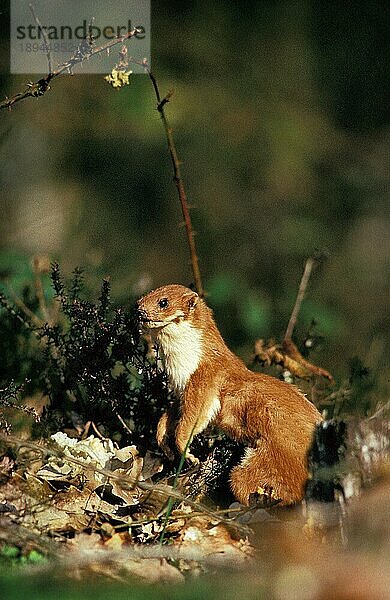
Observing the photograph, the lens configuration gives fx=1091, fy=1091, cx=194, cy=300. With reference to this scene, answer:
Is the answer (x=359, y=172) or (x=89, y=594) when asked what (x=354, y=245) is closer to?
(x=359, y=172)

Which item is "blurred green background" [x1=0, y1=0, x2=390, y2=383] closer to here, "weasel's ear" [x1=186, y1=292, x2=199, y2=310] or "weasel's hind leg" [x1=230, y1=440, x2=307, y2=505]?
"weasel's ear" [x1=186, y1=292, x2=199, y2=310]

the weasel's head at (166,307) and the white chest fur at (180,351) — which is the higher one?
the weasel's head at (166,307)

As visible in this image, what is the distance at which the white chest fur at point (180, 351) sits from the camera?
231 cm

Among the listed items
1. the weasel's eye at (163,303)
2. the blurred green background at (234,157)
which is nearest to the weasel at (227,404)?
the weasel's eye at (163,303)

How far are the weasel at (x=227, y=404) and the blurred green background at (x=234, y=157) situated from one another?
5.25ft

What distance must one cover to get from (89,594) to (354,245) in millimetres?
3736

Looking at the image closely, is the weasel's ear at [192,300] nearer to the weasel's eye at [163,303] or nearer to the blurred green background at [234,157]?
the weasel's eye at [163,303]

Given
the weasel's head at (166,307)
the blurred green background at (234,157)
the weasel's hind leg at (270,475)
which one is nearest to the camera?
the weasel's hind leg at (270,475)

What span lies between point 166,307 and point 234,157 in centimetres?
272

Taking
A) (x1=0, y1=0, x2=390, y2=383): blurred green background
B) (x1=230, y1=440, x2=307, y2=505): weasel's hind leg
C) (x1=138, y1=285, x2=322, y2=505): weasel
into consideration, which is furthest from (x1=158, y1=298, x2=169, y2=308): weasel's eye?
(x1=0, y1=0, x2=390, y2=383): blurred green background

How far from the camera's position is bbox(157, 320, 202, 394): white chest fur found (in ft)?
7.57

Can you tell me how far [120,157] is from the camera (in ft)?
15.6

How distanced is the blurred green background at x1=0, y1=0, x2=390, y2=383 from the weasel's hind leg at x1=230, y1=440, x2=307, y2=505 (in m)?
1.77

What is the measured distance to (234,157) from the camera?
4922 millimetres
